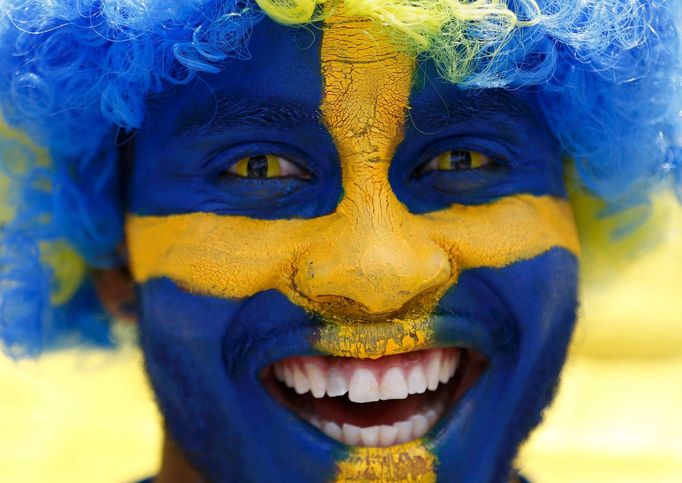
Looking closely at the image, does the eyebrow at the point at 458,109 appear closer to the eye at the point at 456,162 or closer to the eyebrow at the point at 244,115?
the eye at the point at 456,162

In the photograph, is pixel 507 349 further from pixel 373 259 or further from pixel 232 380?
pixel 232 380

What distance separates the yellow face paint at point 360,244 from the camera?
195cm

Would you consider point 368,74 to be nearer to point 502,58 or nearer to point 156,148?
point 502,58

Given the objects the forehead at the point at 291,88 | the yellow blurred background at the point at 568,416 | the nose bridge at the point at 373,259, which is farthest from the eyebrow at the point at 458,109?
the yellow blurred background at the point at 568,416

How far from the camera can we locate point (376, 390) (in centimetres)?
207

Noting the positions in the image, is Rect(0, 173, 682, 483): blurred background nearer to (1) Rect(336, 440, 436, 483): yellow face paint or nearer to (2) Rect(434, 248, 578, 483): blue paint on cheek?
(2) Rect(434, 248, 578, 483): blue paint on cheek

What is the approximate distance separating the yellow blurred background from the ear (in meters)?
1.51

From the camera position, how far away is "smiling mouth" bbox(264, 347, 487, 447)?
2076 mm

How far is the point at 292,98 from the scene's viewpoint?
2002mm

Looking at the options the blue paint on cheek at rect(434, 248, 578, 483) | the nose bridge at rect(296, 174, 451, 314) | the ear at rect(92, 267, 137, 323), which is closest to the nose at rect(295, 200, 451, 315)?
the nose bridge at rect(296, 174, 451, 314)

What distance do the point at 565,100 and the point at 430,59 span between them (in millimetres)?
329

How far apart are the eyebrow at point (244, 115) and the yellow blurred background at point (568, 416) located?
222 centimetres

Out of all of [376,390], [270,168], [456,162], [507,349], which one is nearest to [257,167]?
[270,168]

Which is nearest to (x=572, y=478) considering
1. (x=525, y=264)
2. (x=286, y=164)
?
(x=525, y=264)
